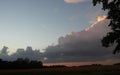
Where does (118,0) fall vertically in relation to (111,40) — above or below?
above

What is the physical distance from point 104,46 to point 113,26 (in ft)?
8.80

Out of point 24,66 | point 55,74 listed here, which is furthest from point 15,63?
point 55,74

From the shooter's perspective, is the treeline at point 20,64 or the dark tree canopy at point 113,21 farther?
the treeline at point 20,64

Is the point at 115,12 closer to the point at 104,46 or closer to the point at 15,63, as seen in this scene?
the point at 104,46

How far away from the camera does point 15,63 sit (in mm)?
104062

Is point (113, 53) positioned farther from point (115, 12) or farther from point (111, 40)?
point (115, 12)

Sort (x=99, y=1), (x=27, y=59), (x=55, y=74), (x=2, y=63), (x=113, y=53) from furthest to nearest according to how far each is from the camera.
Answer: (x=27, y=59), (x=2, y=63), (x=55, y=74), (x=113, y=53), (x=99, y=1)

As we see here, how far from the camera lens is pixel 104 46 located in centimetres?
3556

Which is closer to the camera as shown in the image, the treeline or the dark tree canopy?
the dark tree canopy

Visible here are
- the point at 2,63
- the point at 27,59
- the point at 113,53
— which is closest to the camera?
the point at 113,53

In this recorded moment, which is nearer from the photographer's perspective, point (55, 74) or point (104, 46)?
point (104, 46)

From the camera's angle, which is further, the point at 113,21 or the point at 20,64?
the point at 20,64

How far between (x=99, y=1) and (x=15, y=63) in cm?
7458

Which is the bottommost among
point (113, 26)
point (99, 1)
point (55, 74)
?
point (55, 74)
